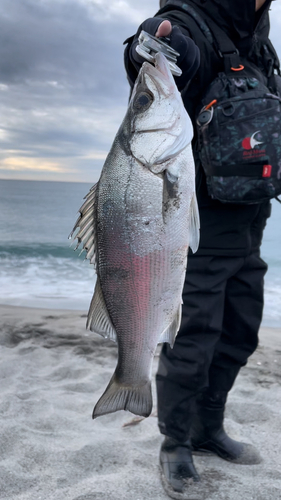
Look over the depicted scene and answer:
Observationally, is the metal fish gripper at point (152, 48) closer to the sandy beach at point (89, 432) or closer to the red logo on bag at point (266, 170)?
the red logo on bag at point (266, 170)

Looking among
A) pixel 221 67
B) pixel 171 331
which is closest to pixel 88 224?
pixel 171 331

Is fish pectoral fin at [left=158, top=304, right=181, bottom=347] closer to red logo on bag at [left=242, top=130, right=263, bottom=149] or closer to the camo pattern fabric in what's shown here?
the camo pattern fabric

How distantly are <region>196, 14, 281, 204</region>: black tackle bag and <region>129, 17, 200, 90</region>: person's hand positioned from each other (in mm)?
403

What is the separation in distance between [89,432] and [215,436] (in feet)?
2.62

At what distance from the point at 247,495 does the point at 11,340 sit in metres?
2.75

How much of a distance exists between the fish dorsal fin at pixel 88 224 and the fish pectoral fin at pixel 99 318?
0.13 m

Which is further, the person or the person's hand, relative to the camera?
the person

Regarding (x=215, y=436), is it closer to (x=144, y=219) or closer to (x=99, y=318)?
(x=99, y=318)

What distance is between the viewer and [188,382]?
2305 millimetres

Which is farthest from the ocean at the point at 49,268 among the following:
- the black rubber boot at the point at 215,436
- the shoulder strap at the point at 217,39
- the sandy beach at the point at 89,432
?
the shoulder strap at the point at 217,39

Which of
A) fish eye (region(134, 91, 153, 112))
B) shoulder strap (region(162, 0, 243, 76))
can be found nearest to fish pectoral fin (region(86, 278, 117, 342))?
fish eye (region(134, 91, 153, 112))

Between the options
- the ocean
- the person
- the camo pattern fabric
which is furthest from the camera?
the ocean

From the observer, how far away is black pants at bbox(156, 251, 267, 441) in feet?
7.37

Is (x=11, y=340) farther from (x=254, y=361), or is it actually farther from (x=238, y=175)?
(x=238, y=175)
